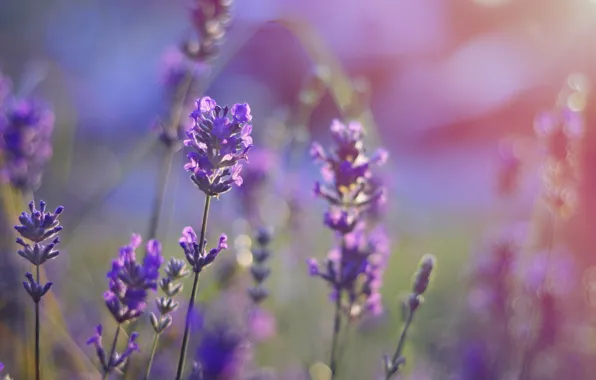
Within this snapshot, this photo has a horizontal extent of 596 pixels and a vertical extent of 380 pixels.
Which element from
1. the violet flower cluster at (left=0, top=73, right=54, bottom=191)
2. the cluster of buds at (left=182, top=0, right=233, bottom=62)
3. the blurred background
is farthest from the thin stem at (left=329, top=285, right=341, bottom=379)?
the violet flower cluster at (left=0, top=73, right=54, bottom=191)

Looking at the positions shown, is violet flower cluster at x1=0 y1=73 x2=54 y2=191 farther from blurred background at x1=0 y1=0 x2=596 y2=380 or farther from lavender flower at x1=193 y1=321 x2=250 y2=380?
lavender flower at x1=193 y1=321 x2=250 y2=380

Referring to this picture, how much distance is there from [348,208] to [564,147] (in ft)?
3.37

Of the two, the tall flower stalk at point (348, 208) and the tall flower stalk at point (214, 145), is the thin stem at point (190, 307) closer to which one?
the tall flower stalk at point (214, 145)

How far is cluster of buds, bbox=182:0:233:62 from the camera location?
2.01 metres

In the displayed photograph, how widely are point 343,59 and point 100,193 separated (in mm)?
12201

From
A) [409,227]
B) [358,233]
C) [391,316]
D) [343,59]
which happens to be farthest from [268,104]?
[343,59]

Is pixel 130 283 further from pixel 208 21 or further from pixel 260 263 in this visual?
pixel 208 21

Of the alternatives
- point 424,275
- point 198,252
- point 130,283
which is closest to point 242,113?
point 198,252

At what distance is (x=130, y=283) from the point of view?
1289 mm

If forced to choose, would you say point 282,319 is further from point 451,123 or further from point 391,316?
point 451,123

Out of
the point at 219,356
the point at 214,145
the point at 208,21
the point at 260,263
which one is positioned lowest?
the point at 219,356

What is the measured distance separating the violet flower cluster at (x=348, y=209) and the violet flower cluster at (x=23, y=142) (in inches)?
34.0

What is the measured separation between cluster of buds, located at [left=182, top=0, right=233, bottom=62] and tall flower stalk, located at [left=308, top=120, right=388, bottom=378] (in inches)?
21.9

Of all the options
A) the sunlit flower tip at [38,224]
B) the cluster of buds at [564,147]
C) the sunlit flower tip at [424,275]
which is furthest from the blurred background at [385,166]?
the sunlit flower tip at [38,224]
